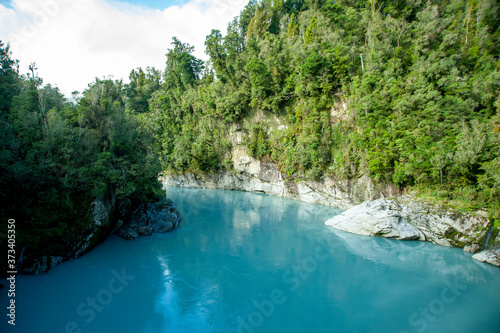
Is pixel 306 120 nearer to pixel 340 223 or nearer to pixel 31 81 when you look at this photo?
pixel 340 223

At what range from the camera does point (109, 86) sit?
538 inches

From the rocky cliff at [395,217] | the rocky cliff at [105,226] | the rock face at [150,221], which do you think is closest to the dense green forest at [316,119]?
the rocky cliff at [105,226]

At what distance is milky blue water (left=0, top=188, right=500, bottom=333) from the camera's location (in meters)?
6.76

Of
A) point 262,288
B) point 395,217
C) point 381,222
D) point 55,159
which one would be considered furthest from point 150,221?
point 395,217

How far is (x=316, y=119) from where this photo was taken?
21406mm

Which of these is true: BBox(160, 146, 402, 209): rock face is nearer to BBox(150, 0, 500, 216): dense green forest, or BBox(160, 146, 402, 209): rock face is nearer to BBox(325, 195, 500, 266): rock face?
BBox(150, 0, 500, 216): dense green forest

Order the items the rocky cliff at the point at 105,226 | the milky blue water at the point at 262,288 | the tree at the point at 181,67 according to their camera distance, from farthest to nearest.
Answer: the tree at the point at 181,67, the rocky cliff at the point at 105,226, the milky blue water at the point at 262,288

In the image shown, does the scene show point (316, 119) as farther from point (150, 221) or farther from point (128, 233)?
point (128, 233)

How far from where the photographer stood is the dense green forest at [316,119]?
9641 mm

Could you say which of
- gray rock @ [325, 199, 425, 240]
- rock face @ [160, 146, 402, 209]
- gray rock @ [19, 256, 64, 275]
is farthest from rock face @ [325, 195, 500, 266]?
gray rock @ [19, 256, 64, 275]

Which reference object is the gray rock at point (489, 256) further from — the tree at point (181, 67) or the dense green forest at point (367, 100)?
the tree at point (181, 67)

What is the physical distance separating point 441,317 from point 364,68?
18166mm

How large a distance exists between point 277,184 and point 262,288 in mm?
17457

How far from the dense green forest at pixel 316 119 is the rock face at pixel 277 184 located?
90 cm
